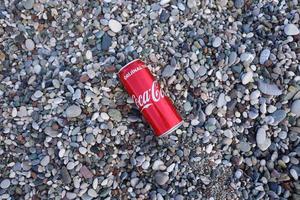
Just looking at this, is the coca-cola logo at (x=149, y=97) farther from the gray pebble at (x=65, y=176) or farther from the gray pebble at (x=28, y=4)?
the gray pebble at (x=28, y=4)

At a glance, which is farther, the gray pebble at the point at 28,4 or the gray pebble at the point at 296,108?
the gray pebble at the point at 28,4

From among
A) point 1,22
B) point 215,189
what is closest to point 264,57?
point 215,189

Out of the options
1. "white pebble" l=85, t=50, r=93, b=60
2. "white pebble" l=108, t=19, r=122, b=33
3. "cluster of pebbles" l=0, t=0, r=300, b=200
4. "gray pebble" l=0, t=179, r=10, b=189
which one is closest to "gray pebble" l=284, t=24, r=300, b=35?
"cluster of pebbles" l=0, t=0, r=300, b=200

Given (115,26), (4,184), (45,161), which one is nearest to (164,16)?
(115,26)

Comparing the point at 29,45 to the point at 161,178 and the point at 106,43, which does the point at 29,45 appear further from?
the point at 161,178

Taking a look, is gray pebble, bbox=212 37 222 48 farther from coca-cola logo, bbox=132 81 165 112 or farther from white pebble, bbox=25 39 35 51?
white pebble, bbox=25 39 35 51

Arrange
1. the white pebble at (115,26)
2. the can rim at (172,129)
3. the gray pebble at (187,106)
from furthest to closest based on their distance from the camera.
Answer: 1. the white pebble at (115,26)
2. the gray pebble at (187,106)
3. the can rim at (172,129)

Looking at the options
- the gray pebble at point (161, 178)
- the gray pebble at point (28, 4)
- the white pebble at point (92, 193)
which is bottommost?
the gray pebble at point (161, 178)

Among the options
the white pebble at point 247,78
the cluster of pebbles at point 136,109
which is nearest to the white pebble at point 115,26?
the cluster of pebbles at point 136,109
